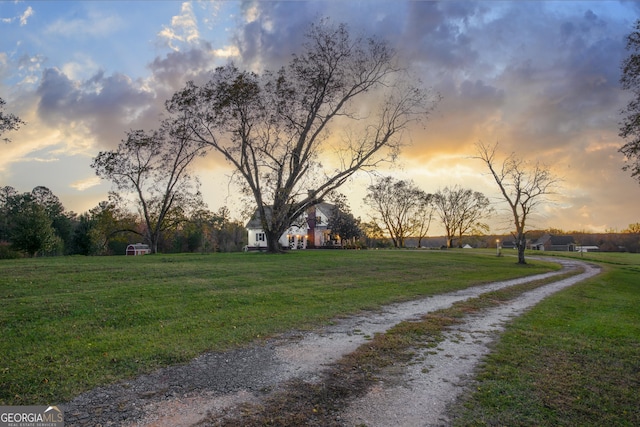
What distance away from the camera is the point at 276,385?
16.6ft

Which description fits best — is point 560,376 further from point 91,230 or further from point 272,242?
point 91,230

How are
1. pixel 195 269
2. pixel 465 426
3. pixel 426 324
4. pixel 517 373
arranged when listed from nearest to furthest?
pixel 465 426 → pixel 517 373 → pixel 426 324 → pixel 195 269

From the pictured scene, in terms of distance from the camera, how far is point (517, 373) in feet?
18.8

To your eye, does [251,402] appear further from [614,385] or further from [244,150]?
[244,150]

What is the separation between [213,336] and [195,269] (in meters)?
10.1

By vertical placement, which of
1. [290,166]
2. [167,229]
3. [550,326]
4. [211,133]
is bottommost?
[550,326]

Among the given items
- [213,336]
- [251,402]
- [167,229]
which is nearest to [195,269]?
[213,336]

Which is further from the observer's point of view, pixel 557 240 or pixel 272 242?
pixel 557 240

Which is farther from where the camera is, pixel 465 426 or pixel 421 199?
pixel 421 199

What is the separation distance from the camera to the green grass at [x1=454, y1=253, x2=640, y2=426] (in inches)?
173

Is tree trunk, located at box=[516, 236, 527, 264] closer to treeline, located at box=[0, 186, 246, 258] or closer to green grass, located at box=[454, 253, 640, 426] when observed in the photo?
green grass, located at box=[454, 253, 640, 426]
